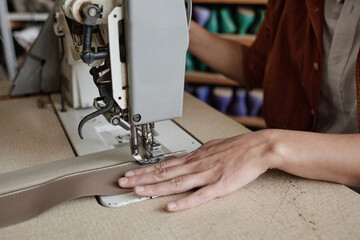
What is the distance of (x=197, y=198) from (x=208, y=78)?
196 cm

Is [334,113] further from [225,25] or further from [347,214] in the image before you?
[225,25]

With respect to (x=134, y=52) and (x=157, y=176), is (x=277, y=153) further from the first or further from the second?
(x=134, y=52)

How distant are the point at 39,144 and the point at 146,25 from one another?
0.52 meters

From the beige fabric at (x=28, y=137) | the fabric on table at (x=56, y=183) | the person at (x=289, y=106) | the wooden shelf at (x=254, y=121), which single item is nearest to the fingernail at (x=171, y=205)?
the person at (x=289, y=106)

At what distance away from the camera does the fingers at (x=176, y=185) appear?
774 millimetres

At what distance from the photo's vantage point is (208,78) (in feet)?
8.68

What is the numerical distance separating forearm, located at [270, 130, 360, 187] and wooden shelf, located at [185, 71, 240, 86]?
1.83m

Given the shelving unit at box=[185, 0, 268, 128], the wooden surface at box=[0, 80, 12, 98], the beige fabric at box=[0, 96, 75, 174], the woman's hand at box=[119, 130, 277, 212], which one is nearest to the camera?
the woman's hand at box=[119, 130, 277, 212]

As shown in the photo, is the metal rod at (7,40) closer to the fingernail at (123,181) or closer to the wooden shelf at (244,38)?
the wooden shelf at (244,38)

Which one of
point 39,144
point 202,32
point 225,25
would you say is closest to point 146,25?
point 39,144

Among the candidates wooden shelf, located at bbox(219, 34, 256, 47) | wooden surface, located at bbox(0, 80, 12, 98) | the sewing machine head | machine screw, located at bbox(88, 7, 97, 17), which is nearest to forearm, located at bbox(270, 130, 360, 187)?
the sewing machine head

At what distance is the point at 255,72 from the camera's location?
5.12ft

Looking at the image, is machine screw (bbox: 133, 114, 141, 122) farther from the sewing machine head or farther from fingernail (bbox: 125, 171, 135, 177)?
fingernail (bbox: 125, 171, 135, 177)

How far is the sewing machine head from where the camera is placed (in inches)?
28.7
